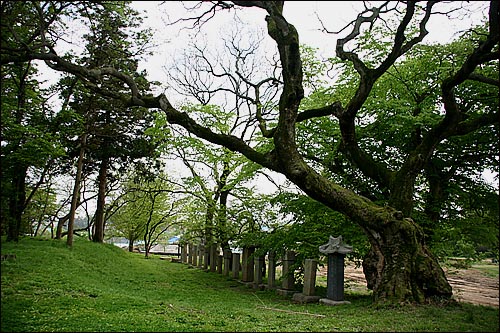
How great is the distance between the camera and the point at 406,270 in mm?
7211

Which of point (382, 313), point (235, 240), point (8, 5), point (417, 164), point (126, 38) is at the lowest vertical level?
point (382, 313)

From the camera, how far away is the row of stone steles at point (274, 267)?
9.01 meters

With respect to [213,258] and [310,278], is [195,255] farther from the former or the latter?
[310,278]

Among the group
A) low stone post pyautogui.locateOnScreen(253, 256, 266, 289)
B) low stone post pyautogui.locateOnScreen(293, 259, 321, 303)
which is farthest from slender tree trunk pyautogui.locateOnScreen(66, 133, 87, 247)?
low stone post pyautogui.locateOnScreen(293, 259, 321, 303)

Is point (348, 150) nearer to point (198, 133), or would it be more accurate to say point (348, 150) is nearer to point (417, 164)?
point (417, 164)

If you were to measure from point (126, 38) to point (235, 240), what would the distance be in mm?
8898

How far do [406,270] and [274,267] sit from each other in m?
5.81

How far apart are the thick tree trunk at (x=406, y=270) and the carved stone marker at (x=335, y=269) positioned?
1.42 meters

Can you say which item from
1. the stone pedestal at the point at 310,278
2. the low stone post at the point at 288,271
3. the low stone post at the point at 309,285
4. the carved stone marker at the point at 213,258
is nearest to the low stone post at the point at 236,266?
the carved stone marker at the point at 213,258

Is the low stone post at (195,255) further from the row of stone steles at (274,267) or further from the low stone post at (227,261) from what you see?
the low stone post at (227,261)

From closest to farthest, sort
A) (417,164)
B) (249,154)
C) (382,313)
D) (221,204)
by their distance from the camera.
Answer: (382,313)
(417,164)
(249,154)
(221,204)

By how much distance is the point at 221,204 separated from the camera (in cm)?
1842

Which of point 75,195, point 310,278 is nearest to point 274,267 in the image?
point 310,278

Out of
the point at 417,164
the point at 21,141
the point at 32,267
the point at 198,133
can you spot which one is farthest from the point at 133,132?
the point at 417,164
